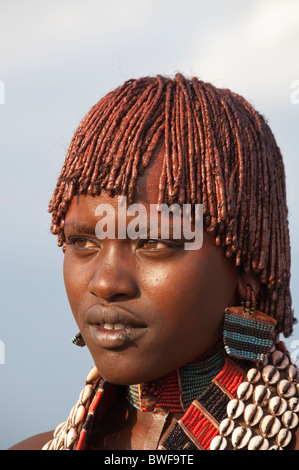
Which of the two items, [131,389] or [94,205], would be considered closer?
[94,205]

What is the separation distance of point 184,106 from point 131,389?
50.0 inches

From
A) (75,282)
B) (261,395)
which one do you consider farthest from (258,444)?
(75,282)

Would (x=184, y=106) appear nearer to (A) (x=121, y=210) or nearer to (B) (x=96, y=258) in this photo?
(A) (x=121, y=210)

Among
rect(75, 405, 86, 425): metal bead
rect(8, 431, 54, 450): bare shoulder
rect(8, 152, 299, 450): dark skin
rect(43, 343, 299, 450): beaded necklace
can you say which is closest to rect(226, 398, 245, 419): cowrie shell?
rect(43, 343, 299, 450): beaded necklace

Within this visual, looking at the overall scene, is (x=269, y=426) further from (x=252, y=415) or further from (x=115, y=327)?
(x=115, y=327)

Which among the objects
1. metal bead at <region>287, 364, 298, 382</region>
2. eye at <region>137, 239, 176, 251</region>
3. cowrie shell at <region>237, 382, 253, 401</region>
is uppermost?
eye at <region>137, 239, 176, 251</region>

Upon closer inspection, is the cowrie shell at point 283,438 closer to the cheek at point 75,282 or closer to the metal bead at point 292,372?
the metal bead at point 292,372

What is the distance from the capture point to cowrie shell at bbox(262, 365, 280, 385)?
303cm

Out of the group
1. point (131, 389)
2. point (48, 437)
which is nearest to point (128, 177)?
point (131, 389)

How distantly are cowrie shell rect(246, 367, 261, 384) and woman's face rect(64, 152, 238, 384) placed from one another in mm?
219

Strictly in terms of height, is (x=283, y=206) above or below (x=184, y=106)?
below

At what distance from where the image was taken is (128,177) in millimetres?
2881

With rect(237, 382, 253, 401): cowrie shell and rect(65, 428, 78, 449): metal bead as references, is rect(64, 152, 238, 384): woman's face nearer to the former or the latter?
rect(237, 382, 253, 401): cowrie shell

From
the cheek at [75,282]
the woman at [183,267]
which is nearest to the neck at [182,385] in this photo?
the woman at [183,267]
